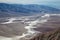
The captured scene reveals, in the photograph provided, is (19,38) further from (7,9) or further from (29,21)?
(7,9)

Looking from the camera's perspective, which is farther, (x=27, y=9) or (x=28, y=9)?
(x=28, y=9)

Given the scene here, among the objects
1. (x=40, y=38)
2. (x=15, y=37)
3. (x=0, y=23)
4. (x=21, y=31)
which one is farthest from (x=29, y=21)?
(x=40, y=38)

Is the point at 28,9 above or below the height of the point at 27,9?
→ above

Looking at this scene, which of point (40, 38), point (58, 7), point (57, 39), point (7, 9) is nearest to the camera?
point (57, 39)

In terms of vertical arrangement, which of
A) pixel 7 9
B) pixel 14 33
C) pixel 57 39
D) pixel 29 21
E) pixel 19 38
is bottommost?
pixel 57 39

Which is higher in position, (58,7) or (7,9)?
(7,9)

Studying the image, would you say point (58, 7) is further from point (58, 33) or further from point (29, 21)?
point (29, 21)

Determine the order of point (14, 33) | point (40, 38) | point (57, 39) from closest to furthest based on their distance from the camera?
point (57, 39) → point (40, 38) → point (14, 33)

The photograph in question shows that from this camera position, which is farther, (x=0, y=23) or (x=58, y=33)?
(x=0, y=23)

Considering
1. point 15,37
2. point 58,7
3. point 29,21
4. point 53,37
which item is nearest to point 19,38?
point 15,37
